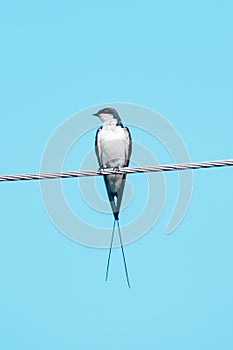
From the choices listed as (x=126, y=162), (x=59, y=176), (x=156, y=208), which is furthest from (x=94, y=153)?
(x=59, y=176)

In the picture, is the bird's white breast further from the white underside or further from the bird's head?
the bird's head

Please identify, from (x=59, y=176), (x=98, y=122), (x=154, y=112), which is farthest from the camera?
(x=98, y=122)

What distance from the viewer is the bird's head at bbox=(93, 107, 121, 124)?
10805 mm

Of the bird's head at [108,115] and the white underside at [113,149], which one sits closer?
the white underside at [113,149]

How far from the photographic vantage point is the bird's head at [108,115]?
10805mm

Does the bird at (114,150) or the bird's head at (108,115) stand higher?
the bird's head at (108,115)

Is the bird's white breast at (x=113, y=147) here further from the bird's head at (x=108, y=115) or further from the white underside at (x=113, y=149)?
the bird's head at (x=108, y=115)

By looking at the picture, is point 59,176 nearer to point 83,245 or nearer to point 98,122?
point 83,245

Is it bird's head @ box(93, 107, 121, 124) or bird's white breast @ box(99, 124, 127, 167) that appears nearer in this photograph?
bird's white breast @ box(99, 124, 127, 167)

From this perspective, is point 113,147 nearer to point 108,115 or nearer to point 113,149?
point 113,149

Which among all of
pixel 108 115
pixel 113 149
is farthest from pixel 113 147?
pixel 108 115

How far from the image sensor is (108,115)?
10.8m

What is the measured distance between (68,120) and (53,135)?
1.26 ft

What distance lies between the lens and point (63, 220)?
30.5 ft
